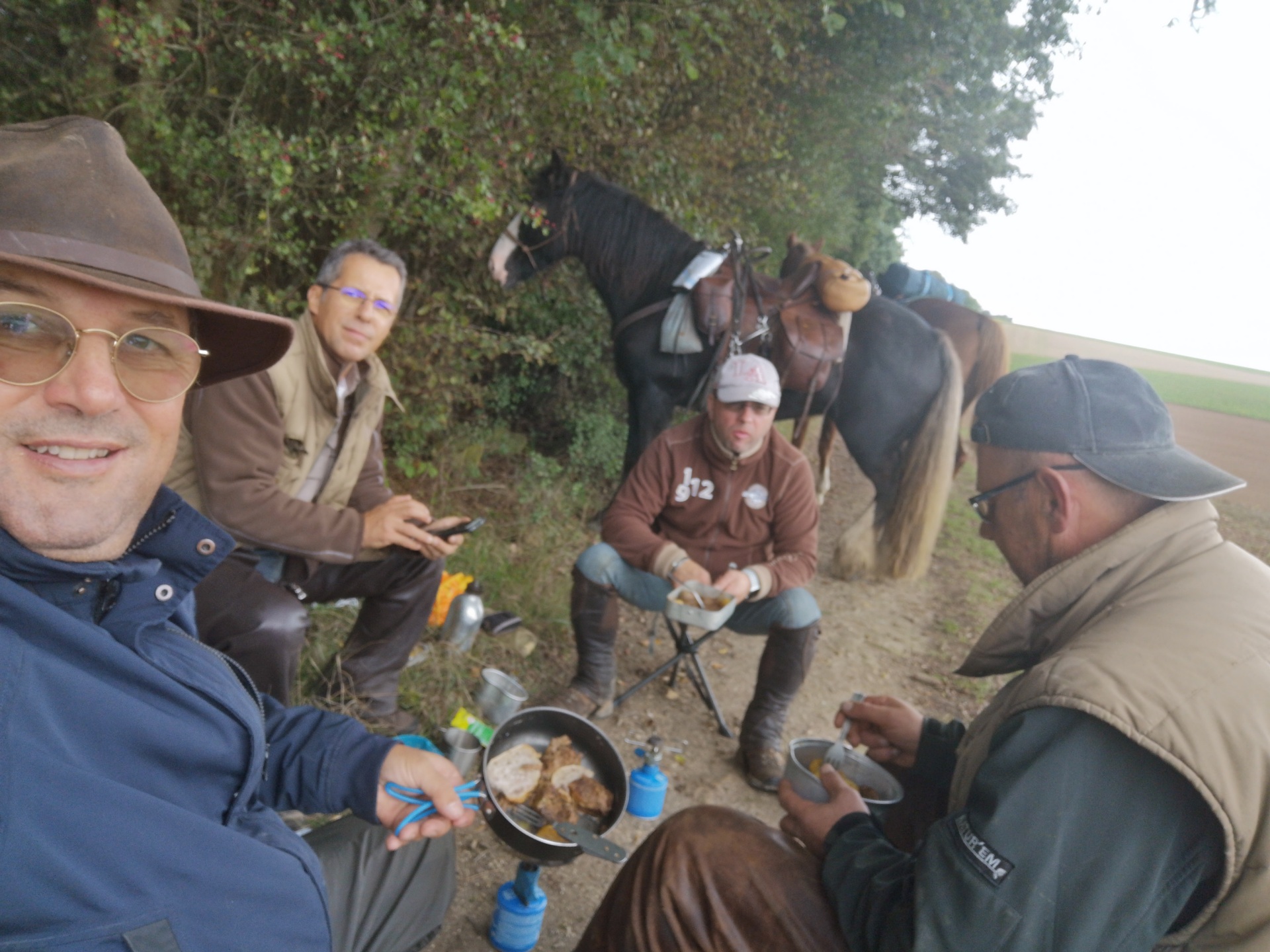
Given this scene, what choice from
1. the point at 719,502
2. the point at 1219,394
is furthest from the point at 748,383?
the point at 1219,394

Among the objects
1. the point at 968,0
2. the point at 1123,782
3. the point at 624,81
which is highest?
the point at 968,0

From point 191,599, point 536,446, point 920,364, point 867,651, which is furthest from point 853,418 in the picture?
point 191,599

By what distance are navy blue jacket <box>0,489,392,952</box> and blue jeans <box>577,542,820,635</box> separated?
204cm

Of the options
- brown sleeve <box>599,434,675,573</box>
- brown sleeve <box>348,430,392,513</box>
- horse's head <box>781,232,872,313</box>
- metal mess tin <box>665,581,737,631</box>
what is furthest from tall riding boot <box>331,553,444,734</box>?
horse's head <box>781,232,872,313</box>

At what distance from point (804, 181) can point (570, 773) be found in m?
8.52

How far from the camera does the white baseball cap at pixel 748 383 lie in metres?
3.19

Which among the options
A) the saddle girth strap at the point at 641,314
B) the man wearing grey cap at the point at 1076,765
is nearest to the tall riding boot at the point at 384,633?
the man wearing grey cap at the point at 1076,765

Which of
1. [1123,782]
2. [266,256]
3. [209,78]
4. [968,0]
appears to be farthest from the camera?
[968,0]

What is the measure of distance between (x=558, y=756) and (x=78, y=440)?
1.60 metres

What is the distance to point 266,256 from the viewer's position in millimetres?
3604

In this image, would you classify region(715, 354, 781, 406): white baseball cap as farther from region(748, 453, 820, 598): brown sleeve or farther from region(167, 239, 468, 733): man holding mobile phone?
region(167, 239, 468, 733): man holding mobile phone

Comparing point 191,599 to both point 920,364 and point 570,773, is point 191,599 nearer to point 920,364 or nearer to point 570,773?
point 570,773

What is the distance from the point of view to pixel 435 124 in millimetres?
3434

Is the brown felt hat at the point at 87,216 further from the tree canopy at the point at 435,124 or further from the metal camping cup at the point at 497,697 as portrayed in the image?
the tree canopy at the point at 435,124
